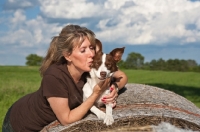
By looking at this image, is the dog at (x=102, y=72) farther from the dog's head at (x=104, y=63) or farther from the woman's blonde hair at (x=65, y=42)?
the woman's blonde hair at (x=65, y=42)

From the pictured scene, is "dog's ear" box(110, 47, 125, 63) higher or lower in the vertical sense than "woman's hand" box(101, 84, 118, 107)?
higher

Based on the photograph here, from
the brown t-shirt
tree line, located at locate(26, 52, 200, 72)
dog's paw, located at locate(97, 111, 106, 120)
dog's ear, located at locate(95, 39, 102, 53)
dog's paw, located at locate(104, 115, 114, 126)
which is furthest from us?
tree line, located at locate(26, 52, 200, 72)

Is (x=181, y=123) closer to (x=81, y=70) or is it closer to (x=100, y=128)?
(x=100, y=128)

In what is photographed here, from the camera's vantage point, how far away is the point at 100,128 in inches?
197

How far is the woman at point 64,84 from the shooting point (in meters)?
5.11

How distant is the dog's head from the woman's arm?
0.12m

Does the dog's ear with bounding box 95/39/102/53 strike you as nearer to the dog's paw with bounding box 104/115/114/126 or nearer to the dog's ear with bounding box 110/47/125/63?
the dog's ear with bounding box 110/47/125/63

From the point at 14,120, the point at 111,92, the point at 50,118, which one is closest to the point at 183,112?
the point at 111,92

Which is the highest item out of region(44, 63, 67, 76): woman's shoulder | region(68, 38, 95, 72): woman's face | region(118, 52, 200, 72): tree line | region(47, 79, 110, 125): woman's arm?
region(68, 38, 95, 72): woman's face

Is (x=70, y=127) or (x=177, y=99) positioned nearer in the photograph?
(x=70, y=127)

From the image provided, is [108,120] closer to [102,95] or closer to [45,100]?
[102,95]

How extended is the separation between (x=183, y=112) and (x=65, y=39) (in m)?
1.79

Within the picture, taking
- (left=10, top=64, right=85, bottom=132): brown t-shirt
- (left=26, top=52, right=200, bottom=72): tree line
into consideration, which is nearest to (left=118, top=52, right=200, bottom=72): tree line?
(left=26, top=52, right=200, bottom=72): tree line

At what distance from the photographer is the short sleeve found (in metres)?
5.14
